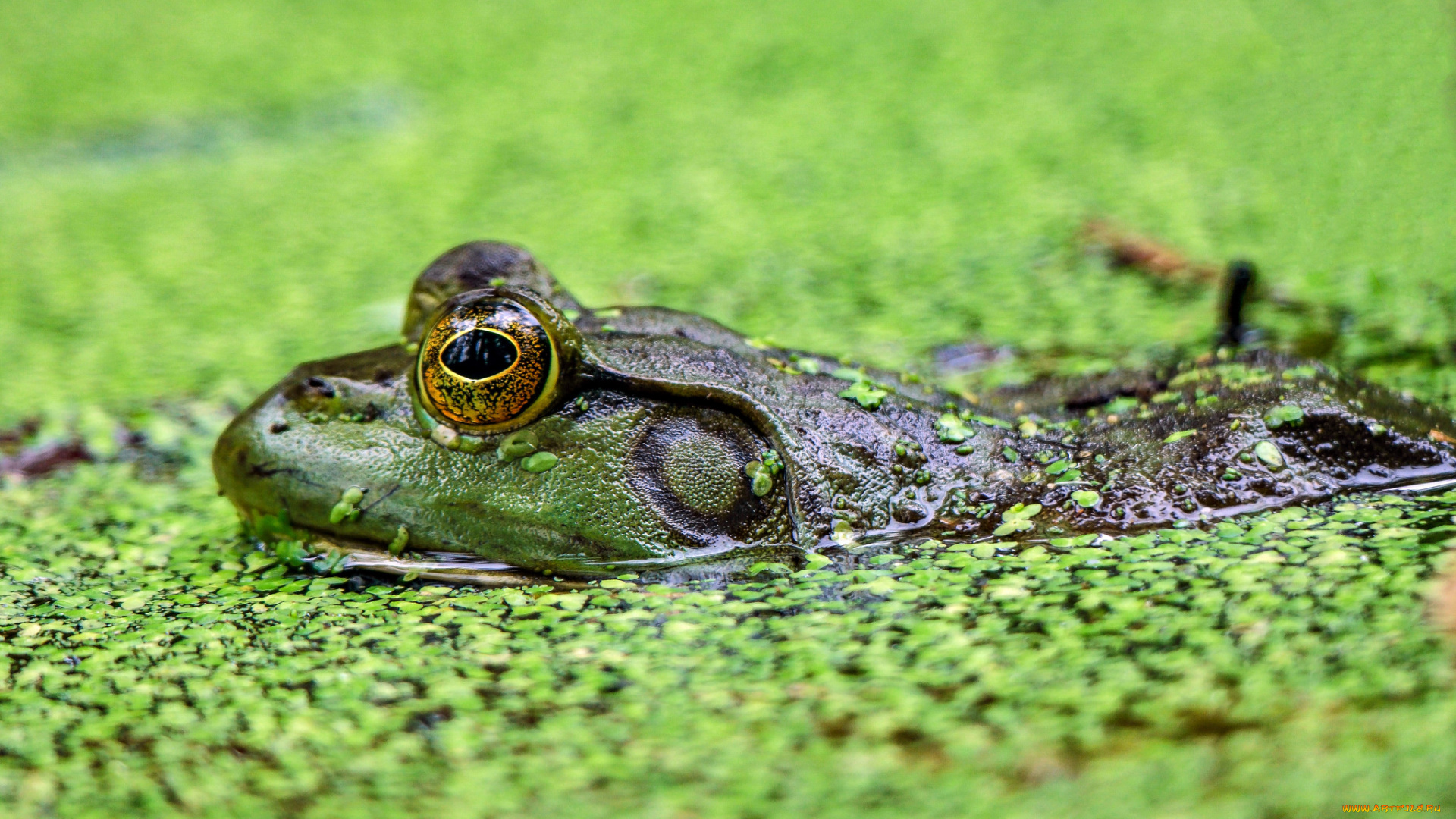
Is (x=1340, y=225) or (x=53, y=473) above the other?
(x=1340, y=225)

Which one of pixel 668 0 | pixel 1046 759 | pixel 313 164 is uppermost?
pixel 668 0

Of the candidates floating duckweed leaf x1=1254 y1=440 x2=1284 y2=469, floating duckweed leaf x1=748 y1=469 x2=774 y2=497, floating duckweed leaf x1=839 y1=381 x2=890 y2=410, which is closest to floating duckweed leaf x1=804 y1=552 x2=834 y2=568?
floating duckweed leaf x1=748 y1=469 x2=774 y2=497

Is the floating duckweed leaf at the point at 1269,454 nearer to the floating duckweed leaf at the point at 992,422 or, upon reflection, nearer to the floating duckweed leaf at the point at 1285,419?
the floating duckweed leaf at the point at 1285,419

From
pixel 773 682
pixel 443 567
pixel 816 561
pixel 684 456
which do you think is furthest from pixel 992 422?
pixel 443 567

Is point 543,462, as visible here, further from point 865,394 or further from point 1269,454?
point 1269,454

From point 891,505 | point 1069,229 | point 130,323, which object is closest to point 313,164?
point 130,323

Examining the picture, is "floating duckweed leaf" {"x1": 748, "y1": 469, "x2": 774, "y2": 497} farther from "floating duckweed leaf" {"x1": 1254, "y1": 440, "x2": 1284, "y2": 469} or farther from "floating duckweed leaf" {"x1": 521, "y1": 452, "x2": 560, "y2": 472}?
"floating duckweed leaf" {"x1": 1254, "y1": 440, "x2": 1284, "y2": 469}

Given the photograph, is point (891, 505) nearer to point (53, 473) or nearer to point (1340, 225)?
point (53, 473)
